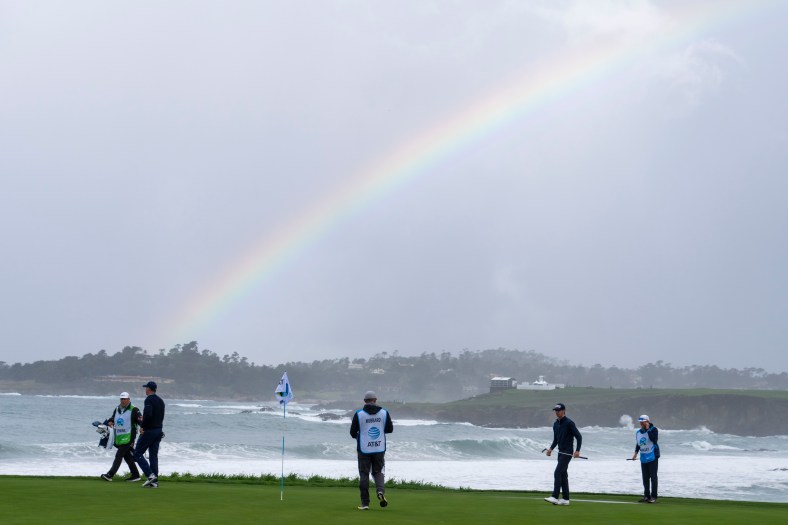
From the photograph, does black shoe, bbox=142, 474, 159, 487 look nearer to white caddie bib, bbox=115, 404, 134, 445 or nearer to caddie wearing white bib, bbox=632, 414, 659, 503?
white caddie bib, bbox=115, 404, 134, 445

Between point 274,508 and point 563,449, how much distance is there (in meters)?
6.01

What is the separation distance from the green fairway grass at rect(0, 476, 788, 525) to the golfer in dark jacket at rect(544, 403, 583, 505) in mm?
272

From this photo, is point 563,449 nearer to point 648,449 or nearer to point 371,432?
point 648,449

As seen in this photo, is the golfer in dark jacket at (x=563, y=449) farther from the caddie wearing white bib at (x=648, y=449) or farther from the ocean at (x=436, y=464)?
the ocean at (x=436, y=464)

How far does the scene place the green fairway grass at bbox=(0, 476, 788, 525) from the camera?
14.8 metres

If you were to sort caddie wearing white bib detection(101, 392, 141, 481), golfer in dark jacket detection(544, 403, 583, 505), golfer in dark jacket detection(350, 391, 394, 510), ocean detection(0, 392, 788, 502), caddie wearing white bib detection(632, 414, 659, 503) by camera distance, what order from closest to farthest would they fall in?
golfer in dark jacket detection(350, 391, 394, 510), golfer in dark jacket detection(544, 403, 583, 505), caddie wearing white bib detection(101, 392, 141, 481), caddie wearing white bib detection(632, 414, 659, 503), ocean detection(0, 392, 788, 502)

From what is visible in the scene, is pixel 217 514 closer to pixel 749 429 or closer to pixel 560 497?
pixel 560 497

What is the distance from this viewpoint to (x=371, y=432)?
1717cm

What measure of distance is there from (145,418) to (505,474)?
2757 cm

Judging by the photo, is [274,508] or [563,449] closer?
[274,508]

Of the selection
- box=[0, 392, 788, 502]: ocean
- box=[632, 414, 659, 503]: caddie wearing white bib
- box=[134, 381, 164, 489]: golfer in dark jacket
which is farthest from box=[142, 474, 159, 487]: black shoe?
box=[632, 414, 659, 503]: caddie wearing white bib

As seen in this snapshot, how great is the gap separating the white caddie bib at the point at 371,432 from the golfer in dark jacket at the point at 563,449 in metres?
3.66

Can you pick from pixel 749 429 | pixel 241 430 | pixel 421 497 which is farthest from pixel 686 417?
pixel 421 497

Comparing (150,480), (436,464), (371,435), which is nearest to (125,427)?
(150,480)
